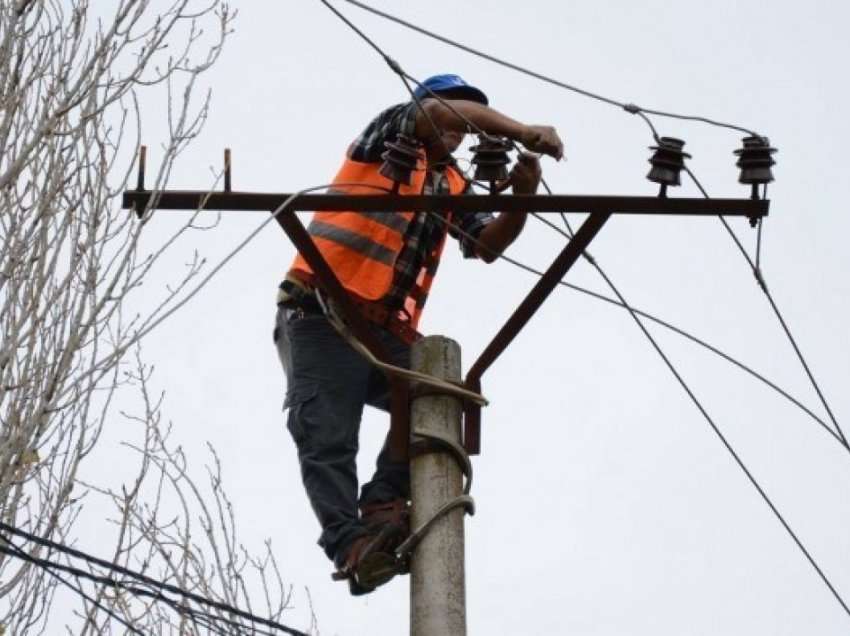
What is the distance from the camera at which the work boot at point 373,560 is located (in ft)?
15.5

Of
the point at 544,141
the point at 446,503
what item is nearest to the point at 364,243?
the point at 544,141

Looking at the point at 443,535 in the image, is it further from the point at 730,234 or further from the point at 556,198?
the point at 730,234

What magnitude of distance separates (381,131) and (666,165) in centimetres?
112

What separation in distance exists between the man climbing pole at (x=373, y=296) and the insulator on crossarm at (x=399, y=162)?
0.77ft

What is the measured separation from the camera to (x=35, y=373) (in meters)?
5.73

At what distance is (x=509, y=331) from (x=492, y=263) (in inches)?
40.1

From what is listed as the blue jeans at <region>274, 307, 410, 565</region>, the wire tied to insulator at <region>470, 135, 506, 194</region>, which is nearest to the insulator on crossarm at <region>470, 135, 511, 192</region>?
the wire tied to insulator at <region>470, 135, 506, 194</region>

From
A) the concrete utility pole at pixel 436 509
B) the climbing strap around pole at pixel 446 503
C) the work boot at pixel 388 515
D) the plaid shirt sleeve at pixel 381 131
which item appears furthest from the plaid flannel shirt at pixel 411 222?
the climbing strap around pole at pixel 446 503

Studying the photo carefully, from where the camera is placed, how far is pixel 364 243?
18.3 feet

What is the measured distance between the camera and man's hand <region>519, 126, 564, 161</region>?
4980 millimetres

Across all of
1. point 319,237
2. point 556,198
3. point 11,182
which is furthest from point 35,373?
point 556,198

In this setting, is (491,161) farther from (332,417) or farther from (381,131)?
(332,417)

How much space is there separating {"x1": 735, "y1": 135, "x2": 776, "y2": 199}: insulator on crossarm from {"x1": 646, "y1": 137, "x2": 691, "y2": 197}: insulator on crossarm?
0.22 meters

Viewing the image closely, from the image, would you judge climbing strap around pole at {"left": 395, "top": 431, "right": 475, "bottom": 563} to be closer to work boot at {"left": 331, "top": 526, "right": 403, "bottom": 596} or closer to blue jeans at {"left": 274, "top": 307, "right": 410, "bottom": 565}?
work boot at {"left": 331, "top": 526, "right": 403, "bottom": 596}
